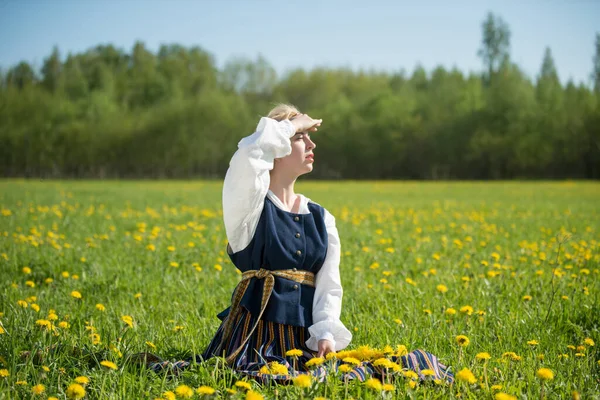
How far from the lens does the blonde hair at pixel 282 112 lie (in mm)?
2834

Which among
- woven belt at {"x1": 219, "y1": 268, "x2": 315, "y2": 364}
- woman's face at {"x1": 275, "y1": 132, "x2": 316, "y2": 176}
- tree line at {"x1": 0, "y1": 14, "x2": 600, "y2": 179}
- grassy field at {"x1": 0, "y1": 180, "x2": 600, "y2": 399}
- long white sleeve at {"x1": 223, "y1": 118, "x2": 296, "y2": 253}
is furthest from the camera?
tree line at {"x1": 0, "y1": 14, "x2": 600, "y2": 179}

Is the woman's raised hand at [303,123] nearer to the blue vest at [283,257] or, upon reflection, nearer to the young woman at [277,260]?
the young woman at [277,260]

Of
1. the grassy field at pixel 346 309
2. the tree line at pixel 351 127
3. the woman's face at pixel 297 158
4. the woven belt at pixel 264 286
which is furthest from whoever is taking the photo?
the tree line at pixel 351 127

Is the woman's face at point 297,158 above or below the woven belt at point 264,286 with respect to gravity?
above

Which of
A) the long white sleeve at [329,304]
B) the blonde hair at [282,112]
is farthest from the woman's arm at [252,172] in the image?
the long white sleeve at [329,304]

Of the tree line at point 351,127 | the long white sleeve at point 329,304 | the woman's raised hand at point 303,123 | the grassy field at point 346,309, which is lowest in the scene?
the grassy field at point 346,309

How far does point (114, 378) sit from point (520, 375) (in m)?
1.73

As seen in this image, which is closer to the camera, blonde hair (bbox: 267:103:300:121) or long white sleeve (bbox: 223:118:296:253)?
long white sleeve (bbox: 223:118:296:253)

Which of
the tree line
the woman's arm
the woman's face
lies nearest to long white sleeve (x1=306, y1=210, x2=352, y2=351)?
the woman's face

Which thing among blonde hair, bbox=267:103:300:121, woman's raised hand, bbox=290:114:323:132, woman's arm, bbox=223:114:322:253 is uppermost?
blonde hair, bbox=267:103:300:121

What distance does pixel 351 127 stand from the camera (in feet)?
187

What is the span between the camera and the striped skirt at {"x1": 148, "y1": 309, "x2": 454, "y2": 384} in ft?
7.61

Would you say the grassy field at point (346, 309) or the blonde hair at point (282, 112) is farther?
the blonde hair at point (282, 112)

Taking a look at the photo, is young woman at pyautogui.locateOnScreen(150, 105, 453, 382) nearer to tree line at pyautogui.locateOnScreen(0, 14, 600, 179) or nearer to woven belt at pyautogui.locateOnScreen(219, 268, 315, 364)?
woven belt at pyautogui.locateOnScreen(219, 268, 315, 364)
